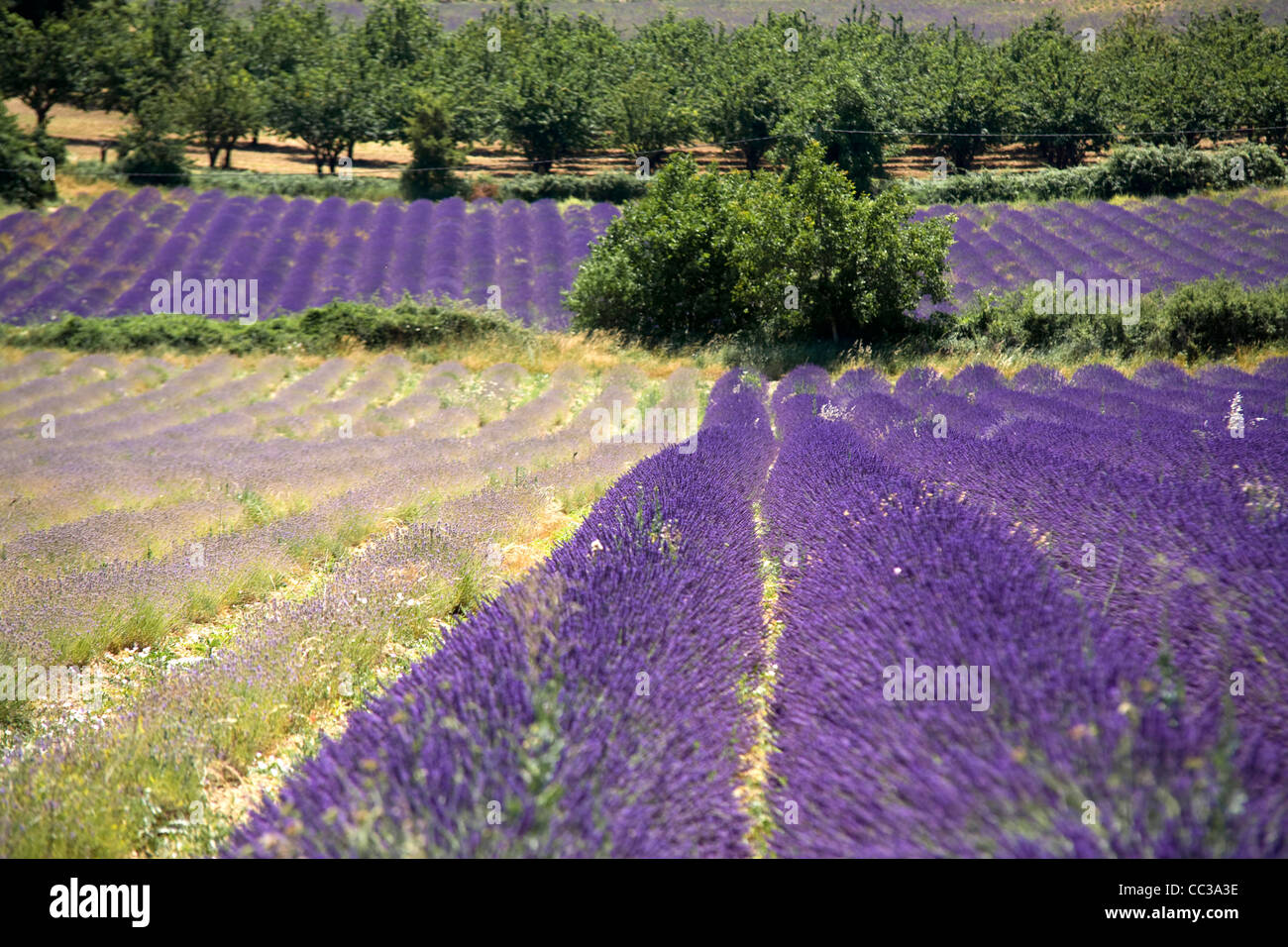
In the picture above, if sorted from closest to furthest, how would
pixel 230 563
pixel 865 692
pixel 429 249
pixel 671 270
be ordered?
pixel 865 692 → pixel 230 563 → pixel 671 270 → pixel 429 249

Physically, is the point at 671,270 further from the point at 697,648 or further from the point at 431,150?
the point at 431,150

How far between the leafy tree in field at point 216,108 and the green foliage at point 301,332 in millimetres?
17095

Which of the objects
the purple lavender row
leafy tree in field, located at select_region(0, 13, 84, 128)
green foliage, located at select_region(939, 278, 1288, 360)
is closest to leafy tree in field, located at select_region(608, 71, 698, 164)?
green foliage, located at select_region(939, 278, 1288, 360)

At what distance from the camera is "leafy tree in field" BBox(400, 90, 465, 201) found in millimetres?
29750

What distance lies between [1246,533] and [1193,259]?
21323mm

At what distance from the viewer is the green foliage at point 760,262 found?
15383mm

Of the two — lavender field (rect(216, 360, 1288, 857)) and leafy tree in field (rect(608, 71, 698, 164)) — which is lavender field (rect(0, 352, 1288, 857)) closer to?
lavender field (rect(216, 360, 1288, 857))

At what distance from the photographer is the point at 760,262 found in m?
16.1

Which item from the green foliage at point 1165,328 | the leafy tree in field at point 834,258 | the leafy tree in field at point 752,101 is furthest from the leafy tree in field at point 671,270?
the leafy tree in field at point 752,101

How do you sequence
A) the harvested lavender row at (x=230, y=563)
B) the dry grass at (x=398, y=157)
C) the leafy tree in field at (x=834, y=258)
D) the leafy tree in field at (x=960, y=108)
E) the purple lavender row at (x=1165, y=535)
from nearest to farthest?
the purple lavender row at (x=1165, y=535) → the harvested lavender row at (x=230, y=563) → the leafy tree in field at (x=834, y=258) → the dry grass at (x=398, y=157) → the leafy tree in field at (x=960, y=108)

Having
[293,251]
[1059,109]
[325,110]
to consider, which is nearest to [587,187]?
[293,251]

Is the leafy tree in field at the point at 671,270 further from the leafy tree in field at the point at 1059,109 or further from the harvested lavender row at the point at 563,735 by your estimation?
the leafy tree in field at the point at 1059,109

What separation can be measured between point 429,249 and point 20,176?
1461 cm
